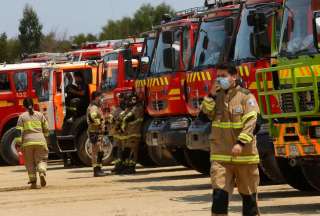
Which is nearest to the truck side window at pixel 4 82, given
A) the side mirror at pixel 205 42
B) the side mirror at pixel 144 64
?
the side mirror at pixel 144 64

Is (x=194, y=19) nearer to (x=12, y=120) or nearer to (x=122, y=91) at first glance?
Result: (x=122, y=91)

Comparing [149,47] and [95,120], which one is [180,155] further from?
[149,47]

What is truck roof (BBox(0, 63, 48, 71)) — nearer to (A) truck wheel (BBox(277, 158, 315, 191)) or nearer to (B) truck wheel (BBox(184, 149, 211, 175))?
(B) truck wheel (BBox(184, 149, 211, 175))

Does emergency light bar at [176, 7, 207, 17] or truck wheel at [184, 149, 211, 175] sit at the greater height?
emergency light bar at [176, 7, 207, 17]

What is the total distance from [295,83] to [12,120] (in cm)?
1570

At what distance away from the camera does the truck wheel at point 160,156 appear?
2134cm

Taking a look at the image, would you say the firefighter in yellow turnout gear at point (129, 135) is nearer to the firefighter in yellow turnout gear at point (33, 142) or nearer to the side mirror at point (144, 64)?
the side mirror at point (144, 64)

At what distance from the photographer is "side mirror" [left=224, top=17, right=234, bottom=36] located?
1612 cm

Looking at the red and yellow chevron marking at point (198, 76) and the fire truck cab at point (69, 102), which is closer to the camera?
the red and yellow chevron marking at point (198, 76)

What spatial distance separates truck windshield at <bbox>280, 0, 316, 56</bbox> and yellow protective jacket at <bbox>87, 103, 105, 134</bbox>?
8.12 meters

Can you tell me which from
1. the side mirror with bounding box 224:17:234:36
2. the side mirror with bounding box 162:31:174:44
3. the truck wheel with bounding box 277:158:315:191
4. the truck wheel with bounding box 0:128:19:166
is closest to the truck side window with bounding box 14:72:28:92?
the truck wheel with bounding box 0:128:19:166

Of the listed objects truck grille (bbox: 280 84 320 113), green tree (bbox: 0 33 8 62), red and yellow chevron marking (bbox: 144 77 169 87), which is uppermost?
green tree (bbox: 0 33 8 62)

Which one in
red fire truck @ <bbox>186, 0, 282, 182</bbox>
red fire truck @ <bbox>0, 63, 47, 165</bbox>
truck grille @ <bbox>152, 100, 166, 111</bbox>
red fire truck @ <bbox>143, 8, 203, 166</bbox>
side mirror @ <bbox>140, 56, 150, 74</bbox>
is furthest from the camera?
red fire truck @ <bbox>0, 63, 47, 165</bbox>

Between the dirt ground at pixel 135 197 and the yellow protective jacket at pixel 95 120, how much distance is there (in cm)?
97
